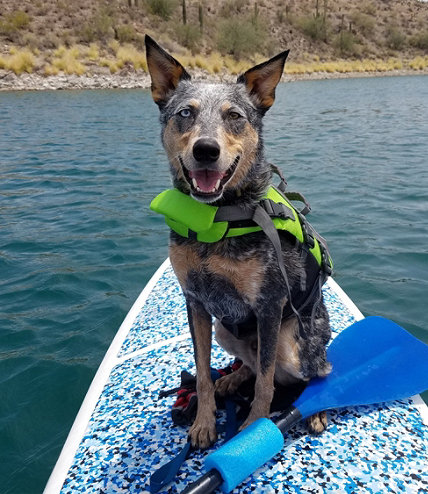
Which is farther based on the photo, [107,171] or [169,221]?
[107,171]

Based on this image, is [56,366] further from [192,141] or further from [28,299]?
[192,141]

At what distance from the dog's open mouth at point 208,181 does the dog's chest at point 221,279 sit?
31 centimetres

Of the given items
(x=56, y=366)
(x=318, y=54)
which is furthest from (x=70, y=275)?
(x=318, y=54)

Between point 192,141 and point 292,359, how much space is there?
4.55ft

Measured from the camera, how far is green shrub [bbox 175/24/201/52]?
53.6 meters

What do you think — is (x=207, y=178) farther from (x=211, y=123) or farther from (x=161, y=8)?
(x=161, y=8)

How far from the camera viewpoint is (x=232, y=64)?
49.8m

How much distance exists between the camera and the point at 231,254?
2.26 meters

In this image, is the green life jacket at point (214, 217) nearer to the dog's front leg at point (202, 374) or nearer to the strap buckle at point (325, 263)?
the strap buckle at point (325, 263)

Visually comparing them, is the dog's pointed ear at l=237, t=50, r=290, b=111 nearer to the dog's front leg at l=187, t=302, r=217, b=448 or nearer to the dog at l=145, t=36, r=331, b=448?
the dog at l=145, t=36, r=331, b=448

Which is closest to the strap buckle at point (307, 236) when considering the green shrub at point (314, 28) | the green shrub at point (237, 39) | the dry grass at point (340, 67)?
the dry grass at point (340, 67)

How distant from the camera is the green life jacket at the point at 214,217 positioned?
2258mm

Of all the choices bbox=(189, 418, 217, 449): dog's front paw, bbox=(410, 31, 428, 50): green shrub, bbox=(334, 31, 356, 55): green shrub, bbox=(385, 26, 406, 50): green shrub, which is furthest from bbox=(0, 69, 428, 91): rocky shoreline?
bbox=(410, 31, 428, 50): green shrub

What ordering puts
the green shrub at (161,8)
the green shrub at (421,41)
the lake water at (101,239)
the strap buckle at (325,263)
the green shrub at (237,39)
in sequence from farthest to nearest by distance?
the green shrub at (421,41), the green shrub at (161,8), the green shrub at (237,39), the lake water at (101,239), the strap buckle at (325,263)
